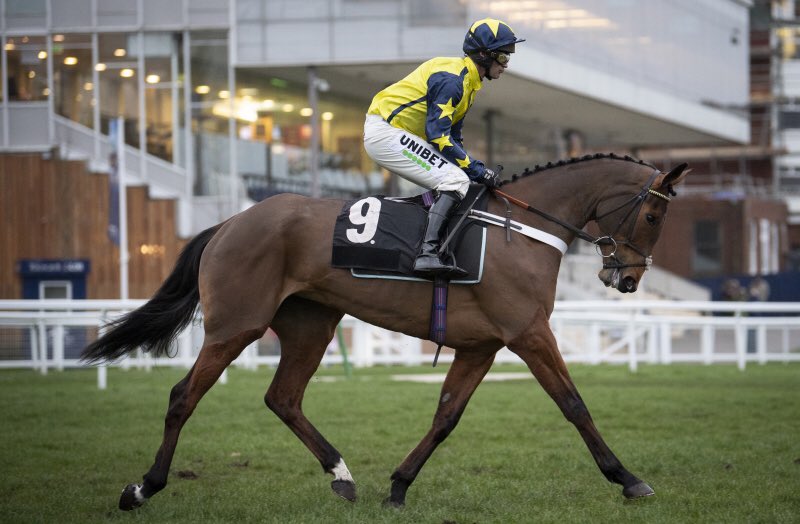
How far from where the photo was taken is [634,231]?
6.84 meters

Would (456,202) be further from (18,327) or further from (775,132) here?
(775,132)

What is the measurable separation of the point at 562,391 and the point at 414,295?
1.02 metres

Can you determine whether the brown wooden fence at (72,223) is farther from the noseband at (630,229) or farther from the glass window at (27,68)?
the noseband at (630,229)

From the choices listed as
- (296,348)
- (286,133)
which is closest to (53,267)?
(286,133)

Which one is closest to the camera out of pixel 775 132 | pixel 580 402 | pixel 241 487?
pixel 580 402

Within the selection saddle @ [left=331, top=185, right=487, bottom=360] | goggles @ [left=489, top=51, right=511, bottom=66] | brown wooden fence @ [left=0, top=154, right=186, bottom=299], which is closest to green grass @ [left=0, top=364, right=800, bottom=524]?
saddle @ [left=331, top=185, right=487, bottom=360]

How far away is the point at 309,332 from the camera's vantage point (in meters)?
7.15

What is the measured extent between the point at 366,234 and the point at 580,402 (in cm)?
158

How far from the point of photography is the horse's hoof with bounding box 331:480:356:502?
6648 millimetres

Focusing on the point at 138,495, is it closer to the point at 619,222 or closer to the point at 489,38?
the point at 619,222

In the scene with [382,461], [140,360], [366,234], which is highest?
[366,234]

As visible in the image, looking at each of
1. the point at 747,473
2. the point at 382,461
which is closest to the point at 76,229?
the point at 382,461

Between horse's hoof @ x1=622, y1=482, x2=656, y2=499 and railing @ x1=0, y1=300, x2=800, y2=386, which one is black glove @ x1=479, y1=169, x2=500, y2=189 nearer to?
horse's hoof @ x1=622, y1=482, x2=656, y2=499

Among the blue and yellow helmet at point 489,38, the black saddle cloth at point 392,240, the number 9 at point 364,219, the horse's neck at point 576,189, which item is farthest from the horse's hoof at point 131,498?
the blue and yellow helmet at point 489,38
